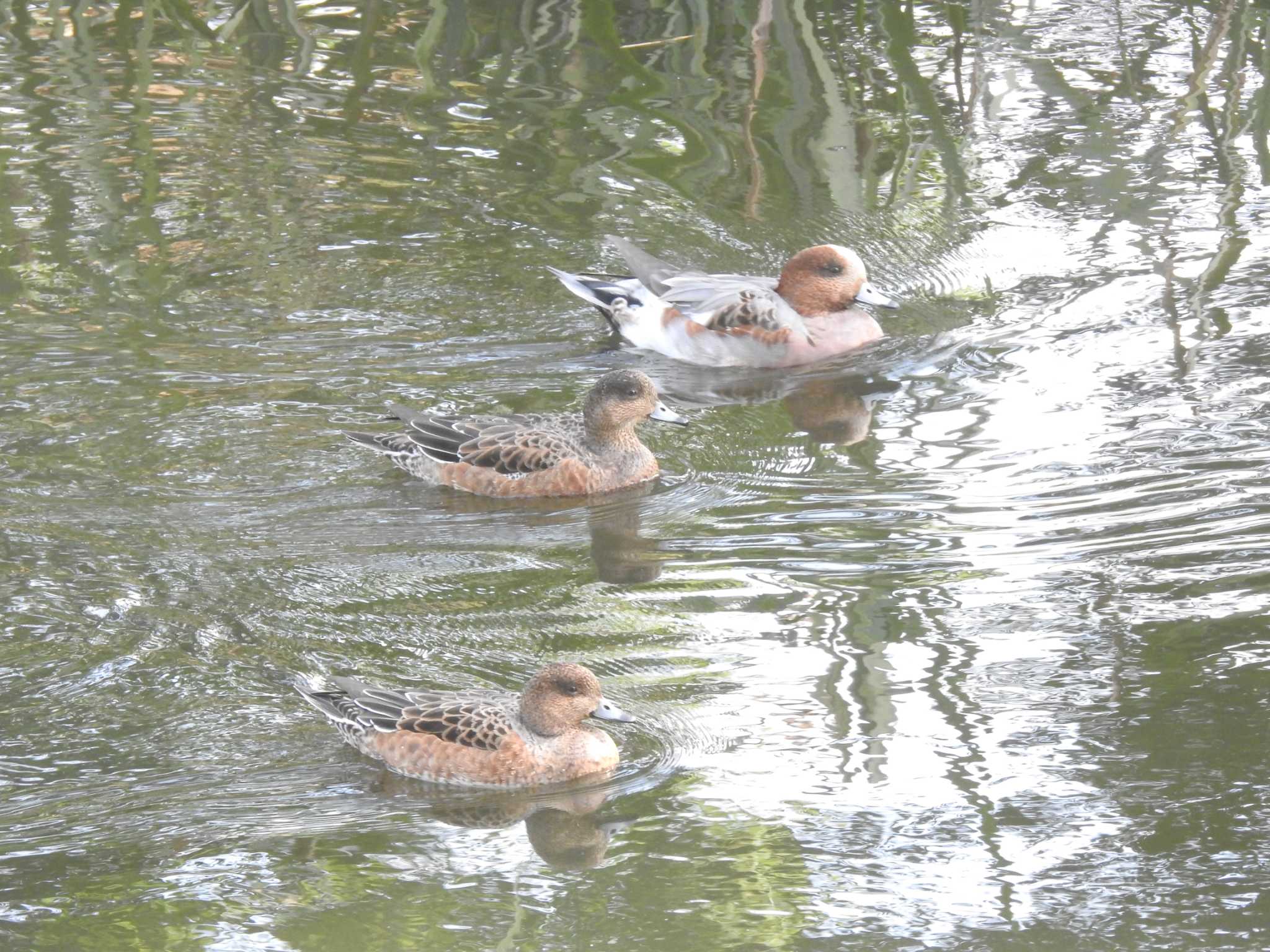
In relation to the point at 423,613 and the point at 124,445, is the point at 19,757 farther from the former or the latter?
the point at 124,445

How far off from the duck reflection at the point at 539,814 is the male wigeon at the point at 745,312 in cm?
437

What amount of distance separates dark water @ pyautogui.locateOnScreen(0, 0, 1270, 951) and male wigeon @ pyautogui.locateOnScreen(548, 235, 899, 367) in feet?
0.56

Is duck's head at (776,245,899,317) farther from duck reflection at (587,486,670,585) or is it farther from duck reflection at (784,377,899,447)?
duck reflection at (587,486,670,585)

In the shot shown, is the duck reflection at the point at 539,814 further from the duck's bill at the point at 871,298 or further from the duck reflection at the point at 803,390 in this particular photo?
the duck's bill at the point at 871,298

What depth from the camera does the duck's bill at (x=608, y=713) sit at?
5.68 m

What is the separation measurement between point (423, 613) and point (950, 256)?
4677mm

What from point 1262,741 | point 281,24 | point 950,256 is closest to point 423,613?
point 1262,741

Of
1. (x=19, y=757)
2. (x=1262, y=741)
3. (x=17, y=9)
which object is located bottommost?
(x=19, y=757)

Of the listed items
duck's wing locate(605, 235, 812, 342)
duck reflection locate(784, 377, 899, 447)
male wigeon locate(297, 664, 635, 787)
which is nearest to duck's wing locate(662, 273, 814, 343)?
duck's wing locate(605, 235, 812, 342)

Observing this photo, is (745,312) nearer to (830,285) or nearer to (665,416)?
(830,285)

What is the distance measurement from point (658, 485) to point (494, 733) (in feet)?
8.83

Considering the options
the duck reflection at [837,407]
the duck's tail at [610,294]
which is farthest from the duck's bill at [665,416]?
the duck's tail at [610,294]

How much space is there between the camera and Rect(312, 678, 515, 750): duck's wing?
18.7ft

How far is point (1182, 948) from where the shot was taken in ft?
15.4
